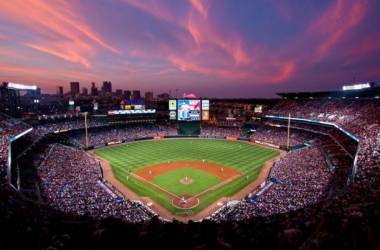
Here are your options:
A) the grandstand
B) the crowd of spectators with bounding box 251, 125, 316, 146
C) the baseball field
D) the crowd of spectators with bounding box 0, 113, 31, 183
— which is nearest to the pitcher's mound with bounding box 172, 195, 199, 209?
the baseball field

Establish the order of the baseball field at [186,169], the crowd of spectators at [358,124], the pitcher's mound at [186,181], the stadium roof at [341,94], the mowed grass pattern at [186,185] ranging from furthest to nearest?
1. the stadium roof at [341,94]
2. the pitcher's mound at [186,181]
3. the mowed grass pattern at [186,185]
4. the baseball field at [186,169]
5. the crowd of spectators at [358,124]

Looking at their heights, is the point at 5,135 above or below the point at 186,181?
above

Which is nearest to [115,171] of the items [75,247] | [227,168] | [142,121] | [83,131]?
[227,168]

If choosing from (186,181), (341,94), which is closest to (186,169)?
(186,181)

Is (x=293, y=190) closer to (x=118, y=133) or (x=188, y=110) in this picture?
(x=188, y=110)

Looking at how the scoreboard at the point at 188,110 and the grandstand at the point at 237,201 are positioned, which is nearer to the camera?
the grandstand at the point at 237,201

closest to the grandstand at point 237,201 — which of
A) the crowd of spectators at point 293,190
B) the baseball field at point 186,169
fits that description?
the crowd of spectators at point 293,190

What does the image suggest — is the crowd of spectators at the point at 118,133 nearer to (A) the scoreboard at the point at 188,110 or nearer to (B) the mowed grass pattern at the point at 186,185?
(A) the scoreboard at the point at 188,110
